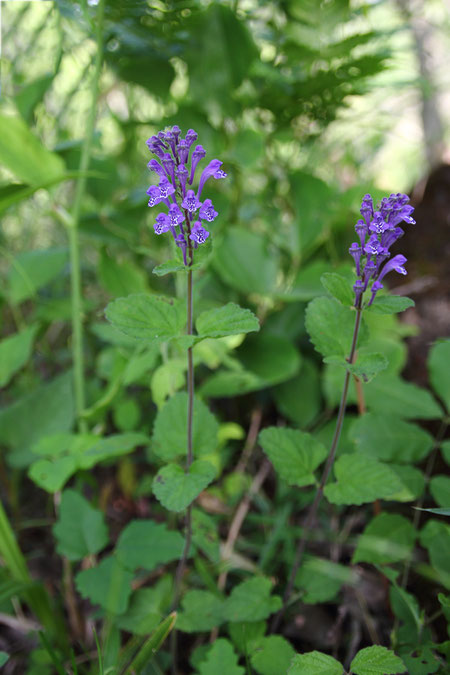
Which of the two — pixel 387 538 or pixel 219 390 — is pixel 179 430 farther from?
pixel 387 538

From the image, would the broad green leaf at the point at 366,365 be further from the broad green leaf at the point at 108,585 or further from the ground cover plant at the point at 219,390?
the broad green leaf at the point at 108,585

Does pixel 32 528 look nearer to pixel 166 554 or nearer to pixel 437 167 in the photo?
pixel 166 554

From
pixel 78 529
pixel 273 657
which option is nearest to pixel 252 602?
pixel 273 657

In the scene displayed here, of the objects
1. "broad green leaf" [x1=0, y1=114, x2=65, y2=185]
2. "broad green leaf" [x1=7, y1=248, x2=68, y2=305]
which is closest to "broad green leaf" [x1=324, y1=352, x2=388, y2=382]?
"broad green leaf" [x1=0, y1=114, x2=65, y2=185]

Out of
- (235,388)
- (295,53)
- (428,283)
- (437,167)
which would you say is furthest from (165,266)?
(437,167)

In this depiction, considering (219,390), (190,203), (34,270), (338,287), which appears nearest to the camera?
(190,203)

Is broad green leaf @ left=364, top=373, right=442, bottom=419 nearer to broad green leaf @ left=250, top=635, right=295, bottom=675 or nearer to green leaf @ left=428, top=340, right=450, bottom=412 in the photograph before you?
green leaf @ left=428, top=340, right=450, bottom=412

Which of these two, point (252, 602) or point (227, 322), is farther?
point (252, 602)
